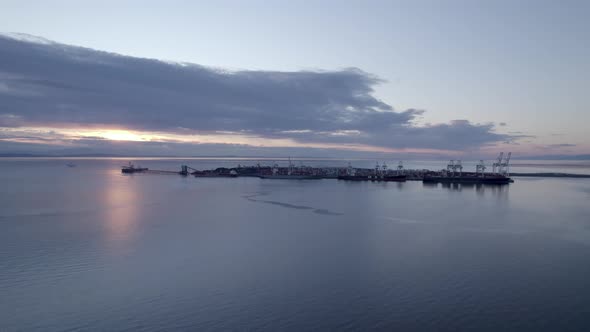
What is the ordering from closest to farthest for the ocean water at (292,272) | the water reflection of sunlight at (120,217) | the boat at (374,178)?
the ocean water at (292,272) < the water reflection of sunlight at (120,217) < the boat at (374,178)

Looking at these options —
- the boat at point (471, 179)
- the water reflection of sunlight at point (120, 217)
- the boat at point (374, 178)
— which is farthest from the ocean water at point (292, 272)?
the boat at point (374, 178)

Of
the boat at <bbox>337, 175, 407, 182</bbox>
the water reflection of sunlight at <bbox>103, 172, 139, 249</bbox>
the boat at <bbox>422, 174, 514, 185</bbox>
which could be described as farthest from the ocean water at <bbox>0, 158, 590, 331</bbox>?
the boat at <bbox>337, 175, 407, 182</bbox>

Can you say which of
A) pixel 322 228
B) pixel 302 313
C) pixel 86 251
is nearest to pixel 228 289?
pixel 302 313

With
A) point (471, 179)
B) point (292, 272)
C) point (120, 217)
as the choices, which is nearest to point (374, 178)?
point (471, 179)

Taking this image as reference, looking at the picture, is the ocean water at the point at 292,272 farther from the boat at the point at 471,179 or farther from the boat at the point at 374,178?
the boat at the point at 374,178

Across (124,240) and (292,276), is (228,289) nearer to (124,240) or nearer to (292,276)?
(292,276)

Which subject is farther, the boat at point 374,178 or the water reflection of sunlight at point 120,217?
the boat at point 374,178

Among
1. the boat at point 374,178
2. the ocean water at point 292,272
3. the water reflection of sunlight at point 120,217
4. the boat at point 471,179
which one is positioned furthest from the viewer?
the boat at point 374,178

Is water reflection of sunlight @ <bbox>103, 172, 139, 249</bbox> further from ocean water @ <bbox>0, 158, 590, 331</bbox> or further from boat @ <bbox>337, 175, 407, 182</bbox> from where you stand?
boat @ <bbox>337, 175, 407, 182</bbox>

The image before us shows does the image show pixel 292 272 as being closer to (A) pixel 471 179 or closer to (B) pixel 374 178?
(B) pixel 374 178
